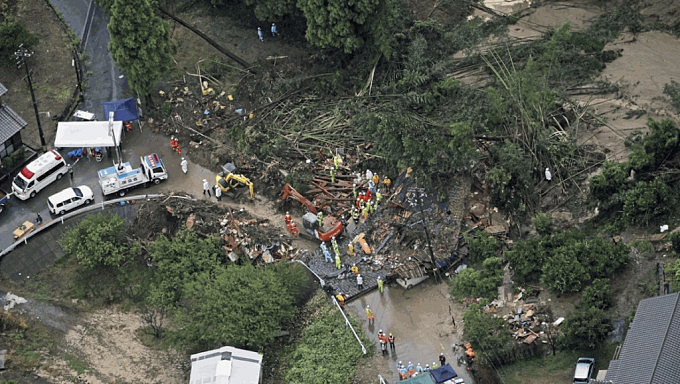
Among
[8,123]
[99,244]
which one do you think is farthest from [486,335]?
[8,123]

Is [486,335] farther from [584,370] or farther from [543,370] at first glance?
[584,370]

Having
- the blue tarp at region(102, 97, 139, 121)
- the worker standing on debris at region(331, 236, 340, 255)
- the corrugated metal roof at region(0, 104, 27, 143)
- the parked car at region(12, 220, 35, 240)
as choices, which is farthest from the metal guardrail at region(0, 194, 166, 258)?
the worker standing on debris at region(331, 236, 340, 255)

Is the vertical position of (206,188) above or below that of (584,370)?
above

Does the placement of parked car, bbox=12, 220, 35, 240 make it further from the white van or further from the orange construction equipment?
the orange construction equipment

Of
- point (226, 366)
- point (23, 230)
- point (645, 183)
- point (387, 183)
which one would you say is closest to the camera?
point (226, 366)

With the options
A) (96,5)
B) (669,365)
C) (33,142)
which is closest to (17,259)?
(33,142)

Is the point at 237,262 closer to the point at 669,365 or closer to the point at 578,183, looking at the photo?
the point at 578,183
